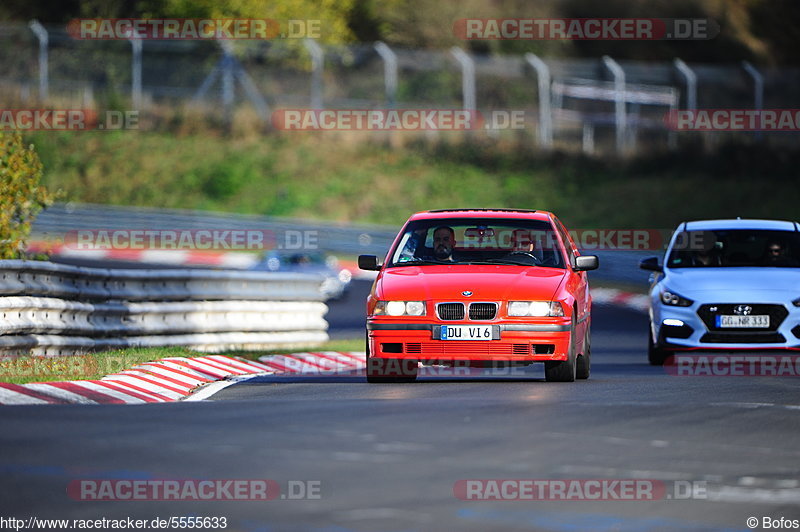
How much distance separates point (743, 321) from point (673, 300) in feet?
2.69

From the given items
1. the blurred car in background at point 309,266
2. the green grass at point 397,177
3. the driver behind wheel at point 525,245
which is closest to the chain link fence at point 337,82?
the green grass at point 397,177

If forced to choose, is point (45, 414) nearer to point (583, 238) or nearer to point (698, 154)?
point (583, 238)

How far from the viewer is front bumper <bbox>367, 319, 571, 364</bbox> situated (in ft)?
43.4

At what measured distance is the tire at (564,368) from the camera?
44.3 ft

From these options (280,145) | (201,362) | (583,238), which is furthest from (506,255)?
(280,145)

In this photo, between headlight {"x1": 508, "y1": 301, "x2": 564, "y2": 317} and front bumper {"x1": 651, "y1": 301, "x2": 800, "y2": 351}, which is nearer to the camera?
headlight {"x1": 508, "y1": 301, "x2": 564, "y2": 317}

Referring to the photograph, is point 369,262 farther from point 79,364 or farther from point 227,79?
point 227,79

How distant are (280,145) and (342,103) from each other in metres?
4.99

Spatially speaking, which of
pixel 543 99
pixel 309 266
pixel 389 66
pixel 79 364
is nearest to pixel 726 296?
pixel 79 364

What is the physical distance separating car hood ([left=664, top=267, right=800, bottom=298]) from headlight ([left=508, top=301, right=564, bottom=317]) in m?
3.54

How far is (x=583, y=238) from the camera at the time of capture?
41.8 m

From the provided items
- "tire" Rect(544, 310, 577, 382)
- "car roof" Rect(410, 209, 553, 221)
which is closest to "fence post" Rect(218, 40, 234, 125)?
"car roof" Rect(410, 209, 553, 221)

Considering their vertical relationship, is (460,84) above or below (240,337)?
above

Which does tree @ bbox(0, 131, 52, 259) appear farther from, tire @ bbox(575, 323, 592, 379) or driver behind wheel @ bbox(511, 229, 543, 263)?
tire @ bbox(575, 323, 592, 379)
